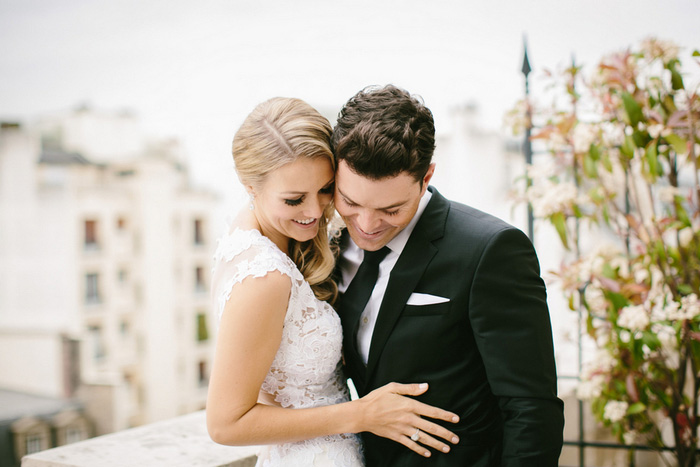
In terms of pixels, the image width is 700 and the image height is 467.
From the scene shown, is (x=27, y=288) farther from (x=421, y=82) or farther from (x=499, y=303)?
(x=499, y=303)

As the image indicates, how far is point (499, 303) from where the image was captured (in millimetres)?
1174

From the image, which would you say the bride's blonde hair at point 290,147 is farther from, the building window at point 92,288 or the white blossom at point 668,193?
the building window at point 92,288

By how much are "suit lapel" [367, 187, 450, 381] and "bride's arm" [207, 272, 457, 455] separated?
0.33ft

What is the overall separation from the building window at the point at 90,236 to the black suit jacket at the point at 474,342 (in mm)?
16455

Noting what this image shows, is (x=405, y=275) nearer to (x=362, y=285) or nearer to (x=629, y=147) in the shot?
(x=362, y=285)

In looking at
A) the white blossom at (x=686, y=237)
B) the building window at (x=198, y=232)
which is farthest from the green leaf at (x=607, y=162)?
the building window at (x=198, y=232)

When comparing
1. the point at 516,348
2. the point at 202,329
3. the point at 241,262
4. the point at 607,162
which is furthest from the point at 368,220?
the point at 202,329

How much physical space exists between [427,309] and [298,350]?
306 millimetres

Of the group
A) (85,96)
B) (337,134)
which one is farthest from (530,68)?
(85,96)

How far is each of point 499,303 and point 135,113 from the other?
15398 millimetres

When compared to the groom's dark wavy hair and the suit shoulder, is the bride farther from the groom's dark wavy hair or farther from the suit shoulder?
the suit shoulder

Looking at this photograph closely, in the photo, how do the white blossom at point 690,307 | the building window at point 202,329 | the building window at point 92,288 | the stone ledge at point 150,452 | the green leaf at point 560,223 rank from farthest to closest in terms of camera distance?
the building window at point 202,329 < the building window at point 92,288 < the green leaf at point 560,223 < the white blossom at point 690,307 < the stone ledge at point 150,452

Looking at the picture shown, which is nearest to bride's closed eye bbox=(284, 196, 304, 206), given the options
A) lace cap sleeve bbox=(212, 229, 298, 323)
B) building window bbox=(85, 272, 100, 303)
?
lace cap sleeve bbox=(212, 229, 298, 323)

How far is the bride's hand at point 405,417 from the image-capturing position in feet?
4.00
